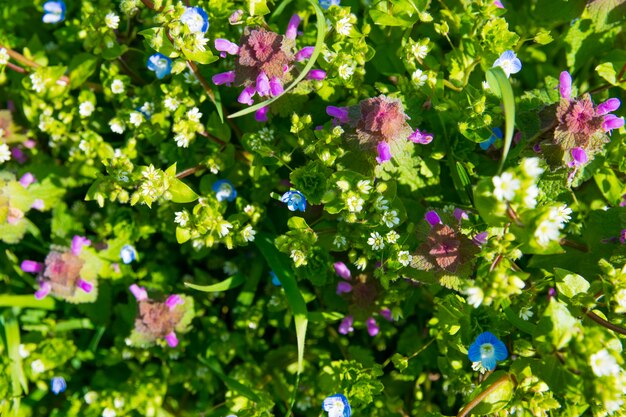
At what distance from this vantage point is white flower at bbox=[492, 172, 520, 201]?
2.34m

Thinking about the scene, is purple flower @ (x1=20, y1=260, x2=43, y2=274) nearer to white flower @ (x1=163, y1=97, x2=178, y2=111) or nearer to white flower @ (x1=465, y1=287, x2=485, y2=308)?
white flower @ (x1=163, y1=97, x2=178, y2=111)

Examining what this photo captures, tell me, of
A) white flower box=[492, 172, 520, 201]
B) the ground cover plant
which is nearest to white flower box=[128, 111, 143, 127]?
the ground cover plant

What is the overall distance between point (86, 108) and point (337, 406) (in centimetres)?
252

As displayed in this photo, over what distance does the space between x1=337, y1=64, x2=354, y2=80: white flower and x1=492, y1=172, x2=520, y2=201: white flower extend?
3.70ft

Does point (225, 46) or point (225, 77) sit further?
point (225, 77)

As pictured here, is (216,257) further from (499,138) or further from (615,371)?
(615,371)

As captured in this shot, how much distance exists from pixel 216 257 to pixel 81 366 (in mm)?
1305

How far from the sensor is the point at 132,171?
326cm

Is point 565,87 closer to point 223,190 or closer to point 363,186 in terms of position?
point 363,186

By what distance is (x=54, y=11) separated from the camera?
390 cm

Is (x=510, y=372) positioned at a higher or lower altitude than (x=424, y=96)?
lower

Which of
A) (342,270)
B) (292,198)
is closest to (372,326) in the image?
(342,270)

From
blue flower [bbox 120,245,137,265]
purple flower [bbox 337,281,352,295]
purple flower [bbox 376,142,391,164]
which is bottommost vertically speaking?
blue flower [bbox 120,245,137,265]

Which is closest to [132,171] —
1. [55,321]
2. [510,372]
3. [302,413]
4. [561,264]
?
[55,321]
